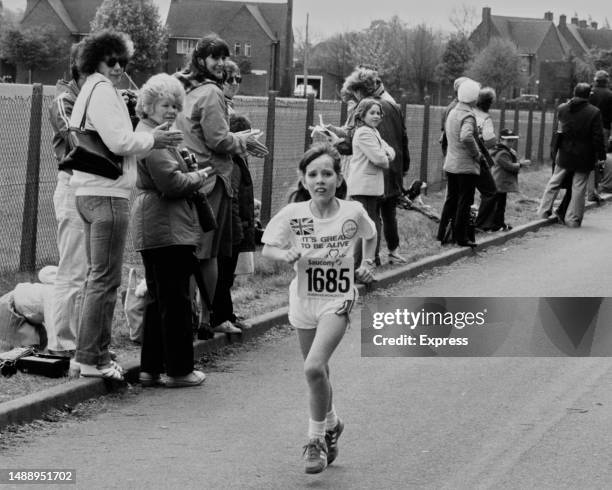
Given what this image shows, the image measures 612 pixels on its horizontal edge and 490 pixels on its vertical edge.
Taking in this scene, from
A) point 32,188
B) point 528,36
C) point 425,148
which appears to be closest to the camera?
point 32,188

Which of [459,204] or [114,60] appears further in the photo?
[459,204]

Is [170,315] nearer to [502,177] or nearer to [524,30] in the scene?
[502,177]

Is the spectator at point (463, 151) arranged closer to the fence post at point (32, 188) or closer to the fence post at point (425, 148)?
the fence post at point (32, 188)

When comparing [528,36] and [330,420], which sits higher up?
[528,36]

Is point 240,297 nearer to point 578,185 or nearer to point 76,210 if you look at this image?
point 76,210

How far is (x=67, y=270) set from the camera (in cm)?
818

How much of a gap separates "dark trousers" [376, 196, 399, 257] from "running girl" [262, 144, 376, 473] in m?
6.94

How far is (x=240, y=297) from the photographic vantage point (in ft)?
36.6

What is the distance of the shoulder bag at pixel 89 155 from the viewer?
7.55 m

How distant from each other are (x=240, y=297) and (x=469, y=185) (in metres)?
4.78

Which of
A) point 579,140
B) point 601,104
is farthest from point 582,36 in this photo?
point 579,140

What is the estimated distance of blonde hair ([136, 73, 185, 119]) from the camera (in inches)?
313

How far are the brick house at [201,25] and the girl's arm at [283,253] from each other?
4318 inches

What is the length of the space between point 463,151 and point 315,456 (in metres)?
9.07
